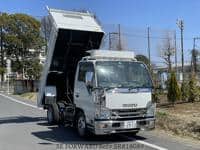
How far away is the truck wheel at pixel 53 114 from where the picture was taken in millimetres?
14939

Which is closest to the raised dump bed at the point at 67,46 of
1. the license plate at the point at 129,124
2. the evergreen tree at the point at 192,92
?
the license plate at the point at 129,124

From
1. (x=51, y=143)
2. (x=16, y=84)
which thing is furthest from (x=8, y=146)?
(x=16, y=84)

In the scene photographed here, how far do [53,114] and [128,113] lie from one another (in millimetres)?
4563

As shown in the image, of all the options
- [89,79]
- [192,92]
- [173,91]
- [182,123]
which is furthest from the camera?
[192,92]

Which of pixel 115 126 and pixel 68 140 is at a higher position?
pixel 115 126

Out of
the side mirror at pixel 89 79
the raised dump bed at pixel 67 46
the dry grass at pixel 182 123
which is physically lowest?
the dry grass at pixel 182 123

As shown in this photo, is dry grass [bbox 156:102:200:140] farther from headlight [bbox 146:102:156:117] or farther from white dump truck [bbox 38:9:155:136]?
white dump truck [bbox 38:9:155:136]

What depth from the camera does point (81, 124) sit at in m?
12.2

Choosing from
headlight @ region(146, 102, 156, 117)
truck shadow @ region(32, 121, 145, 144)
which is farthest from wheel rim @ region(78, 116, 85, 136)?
headlight @ region(146, 102, 156, 117)

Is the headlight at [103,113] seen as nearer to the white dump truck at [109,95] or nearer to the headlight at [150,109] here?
the white dump truck at [109,95]

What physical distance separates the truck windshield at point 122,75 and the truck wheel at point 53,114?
4.04 metres

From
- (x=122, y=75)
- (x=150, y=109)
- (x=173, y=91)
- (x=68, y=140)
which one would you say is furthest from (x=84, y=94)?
(x=173, y=91)

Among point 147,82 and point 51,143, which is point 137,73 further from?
point 51,143

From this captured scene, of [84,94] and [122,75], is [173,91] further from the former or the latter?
[84,94]
